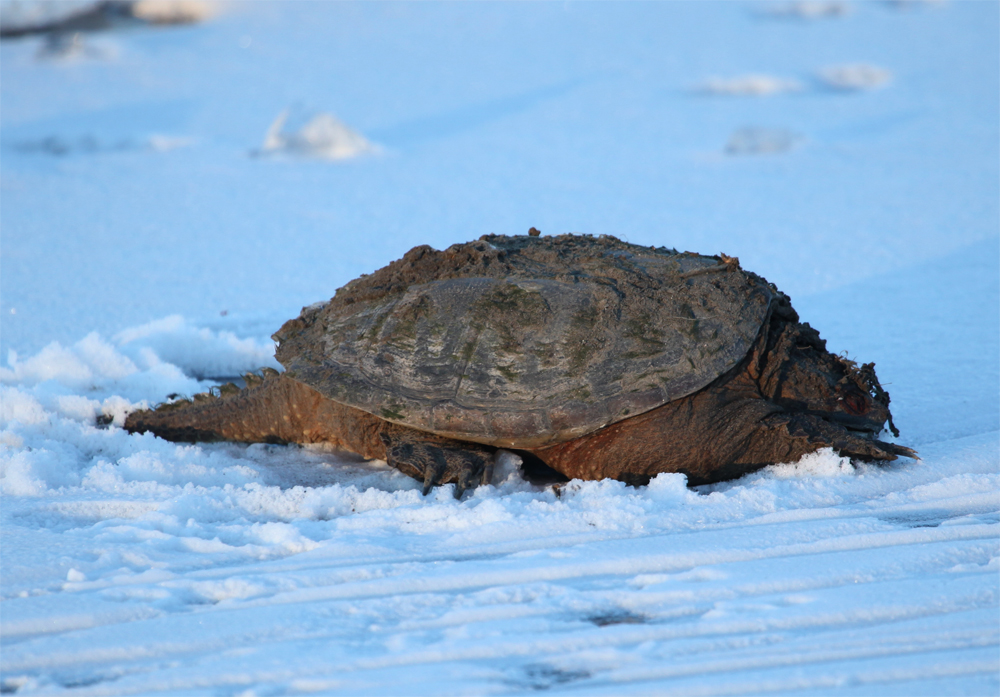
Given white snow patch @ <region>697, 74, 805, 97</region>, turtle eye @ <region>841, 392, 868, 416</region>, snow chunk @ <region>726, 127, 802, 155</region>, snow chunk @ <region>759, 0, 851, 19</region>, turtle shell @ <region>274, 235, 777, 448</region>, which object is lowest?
turtle eye @ <region>841, 392, 868, 416</region>

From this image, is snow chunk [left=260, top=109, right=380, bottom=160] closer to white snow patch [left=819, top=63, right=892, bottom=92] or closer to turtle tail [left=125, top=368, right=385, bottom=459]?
turtle tail [left=125, top=368, right=385, bottom=459]

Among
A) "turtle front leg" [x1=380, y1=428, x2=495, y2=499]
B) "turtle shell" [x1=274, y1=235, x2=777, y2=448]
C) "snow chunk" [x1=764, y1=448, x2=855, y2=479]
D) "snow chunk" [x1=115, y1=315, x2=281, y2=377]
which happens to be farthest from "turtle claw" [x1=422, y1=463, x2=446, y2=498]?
"snow chunk" [x1=115, y1=315, x2=281, y2=377]

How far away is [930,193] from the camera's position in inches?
243

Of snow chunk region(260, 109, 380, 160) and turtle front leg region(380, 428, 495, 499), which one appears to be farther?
snow chunk region(260, 109, 380, 160)

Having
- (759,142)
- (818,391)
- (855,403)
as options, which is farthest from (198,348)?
(759,142)

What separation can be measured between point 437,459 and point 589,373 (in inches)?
23.9

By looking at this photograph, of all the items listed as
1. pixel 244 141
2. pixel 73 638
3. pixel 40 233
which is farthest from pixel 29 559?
pixel 244 141

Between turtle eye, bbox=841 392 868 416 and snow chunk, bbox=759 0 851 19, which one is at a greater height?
snow chunk, bbox=759 0 851 19

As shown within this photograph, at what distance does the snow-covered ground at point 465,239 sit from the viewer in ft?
6.37

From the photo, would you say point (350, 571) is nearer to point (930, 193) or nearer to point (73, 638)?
point (73, 638)

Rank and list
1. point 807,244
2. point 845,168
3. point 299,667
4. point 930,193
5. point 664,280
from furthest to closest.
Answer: point 845,168
point 930,193
point 807,244
point 664,280
point 299,667

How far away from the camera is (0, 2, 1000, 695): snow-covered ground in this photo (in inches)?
76.5

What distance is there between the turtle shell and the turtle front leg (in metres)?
0.10

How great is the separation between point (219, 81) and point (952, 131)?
7372 mm
